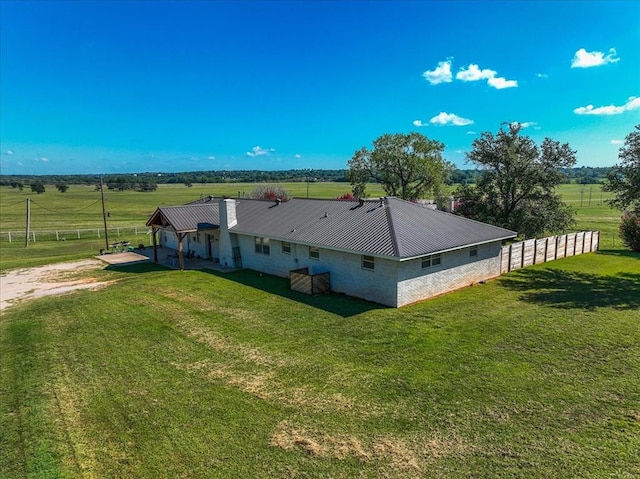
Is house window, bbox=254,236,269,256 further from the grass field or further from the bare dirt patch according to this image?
the grass field

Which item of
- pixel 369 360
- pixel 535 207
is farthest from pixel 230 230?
pixel 535 207

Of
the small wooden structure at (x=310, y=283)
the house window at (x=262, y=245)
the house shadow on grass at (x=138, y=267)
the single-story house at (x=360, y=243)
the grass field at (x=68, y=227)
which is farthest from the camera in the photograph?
the grass field at (x=68, y=227)

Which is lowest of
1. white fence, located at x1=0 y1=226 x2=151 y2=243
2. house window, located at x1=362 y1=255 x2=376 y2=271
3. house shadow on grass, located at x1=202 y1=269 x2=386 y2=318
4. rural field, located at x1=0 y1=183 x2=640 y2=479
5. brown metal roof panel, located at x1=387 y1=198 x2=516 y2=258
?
rural field, located at x1=0 y1=183 x2=640 y2=479

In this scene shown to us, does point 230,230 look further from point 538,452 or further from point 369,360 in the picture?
point 538,452

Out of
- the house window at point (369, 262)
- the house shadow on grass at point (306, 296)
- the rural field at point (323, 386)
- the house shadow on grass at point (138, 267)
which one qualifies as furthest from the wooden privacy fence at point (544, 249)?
the house shadow on grass at point (138, 267)

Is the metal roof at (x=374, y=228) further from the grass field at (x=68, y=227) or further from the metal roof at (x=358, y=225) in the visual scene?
the grass field at (x=68, y=227)

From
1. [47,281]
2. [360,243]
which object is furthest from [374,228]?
[47,281]

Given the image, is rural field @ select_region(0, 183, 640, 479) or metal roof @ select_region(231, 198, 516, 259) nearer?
rural field @ select_region(0, 183, 640, 479)

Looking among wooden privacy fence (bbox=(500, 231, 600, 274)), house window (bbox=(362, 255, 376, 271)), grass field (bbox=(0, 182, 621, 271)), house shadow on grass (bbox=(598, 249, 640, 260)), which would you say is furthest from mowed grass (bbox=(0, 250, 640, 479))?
grass field (bbox=(0, 182, 621, 271))
